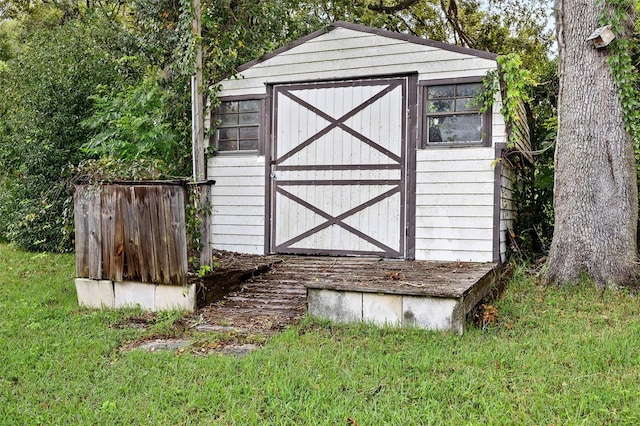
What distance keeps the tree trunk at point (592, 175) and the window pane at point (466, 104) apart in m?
0.96

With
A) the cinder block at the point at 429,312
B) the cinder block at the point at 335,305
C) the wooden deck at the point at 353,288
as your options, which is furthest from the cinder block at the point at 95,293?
the cinder block at the point at 429,312

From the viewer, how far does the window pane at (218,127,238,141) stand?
7047 millimetres

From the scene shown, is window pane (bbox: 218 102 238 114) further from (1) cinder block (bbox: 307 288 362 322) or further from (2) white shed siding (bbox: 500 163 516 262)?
(1) cinder block (bbox: 307 288 362 322)

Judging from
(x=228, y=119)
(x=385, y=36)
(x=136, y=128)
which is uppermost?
(x=385, y=36)

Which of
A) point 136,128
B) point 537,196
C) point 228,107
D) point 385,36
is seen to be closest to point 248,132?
point 228,107

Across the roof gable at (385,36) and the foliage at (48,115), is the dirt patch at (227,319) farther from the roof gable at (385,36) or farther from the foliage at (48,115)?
the foliage at (48,115)

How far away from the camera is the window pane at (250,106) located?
22.8 ft

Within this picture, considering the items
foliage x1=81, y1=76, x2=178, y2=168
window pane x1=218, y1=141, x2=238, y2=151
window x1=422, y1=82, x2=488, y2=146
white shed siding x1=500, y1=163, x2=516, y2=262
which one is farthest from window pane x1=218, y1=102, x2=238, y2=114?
white shed siding x1=500, y1=163, x2=516, y2=262

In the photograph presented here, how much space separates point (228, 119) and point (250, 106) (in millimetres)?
354

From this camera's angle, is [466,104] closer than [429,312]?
No

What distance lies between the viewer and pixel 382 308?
393 centimetres

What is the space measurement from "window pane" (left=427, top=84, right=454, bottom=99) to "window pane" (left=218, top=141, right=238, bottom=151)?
2587 millimetres

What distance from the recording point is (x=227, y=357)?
3.28 meters

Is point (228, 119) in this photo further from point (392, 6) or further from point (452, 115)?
point (392, 6)
